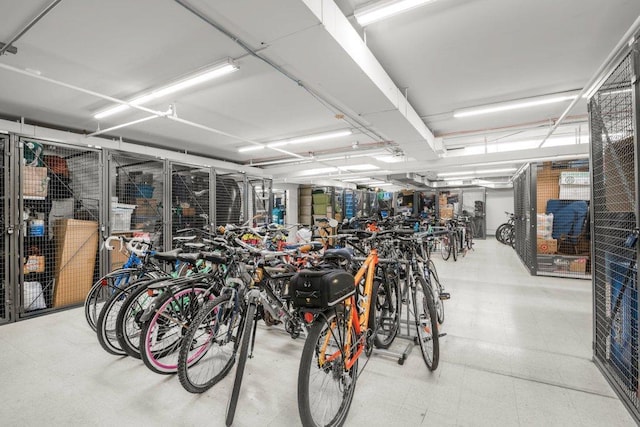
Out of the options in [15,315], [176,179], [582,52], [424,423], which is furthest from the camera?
[176,179]

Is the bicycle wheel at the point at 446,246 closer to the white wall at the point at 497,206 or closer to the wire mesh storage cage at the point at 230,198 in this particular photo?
the wire mesh storage cage at the point at 230,198

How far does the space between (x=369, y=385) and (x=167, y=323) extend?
60.2 inches

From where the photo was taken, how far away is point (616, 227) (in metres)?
1.93

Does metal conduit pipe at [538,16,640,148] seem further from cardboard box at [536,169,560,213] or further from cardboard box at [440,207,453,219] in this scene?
cardboard box at [440,207,453,219]

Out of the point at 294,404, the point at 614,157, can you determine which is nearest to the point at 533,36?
the point at 614,157

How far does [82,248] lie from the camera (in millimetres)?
3951

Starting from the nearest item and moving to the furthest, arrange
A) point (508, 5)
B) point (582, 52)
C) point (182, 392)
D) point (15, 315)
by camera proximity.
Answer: point (182, 392) < point (508, 5) < point (582, 52) < point (15, 315)

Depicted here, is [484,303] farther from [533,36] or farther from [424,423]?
[533,36]

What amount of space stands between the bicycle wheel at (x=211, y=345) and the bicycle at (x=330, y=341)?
647 mm

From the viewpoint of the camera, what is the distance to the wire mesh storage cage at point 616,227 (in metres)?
1.77

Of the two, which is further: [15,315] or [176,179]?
[176,179]

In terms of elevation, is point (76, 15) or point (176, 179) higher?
point (76, 15)

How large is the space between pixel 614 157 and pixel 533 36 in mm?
1560

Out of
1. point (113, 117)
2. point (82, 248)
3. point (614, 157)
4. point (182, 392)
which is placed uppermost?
point (113, 117)
